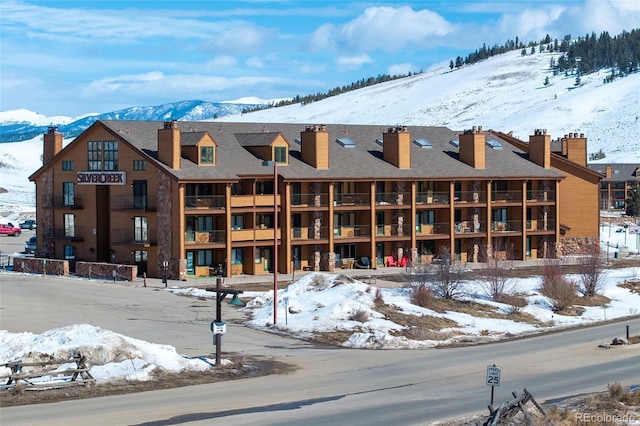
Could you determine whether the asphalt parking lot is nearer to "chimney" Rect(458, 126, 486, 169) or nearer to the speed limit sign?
"chimney" Rect(458, 126, 486, 169)

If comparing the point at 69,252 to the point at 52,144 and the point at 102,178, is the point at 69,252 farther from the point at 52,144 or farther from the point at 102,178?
the point at 52,144

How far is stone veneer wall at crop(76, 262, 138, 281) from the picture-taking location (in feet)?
228

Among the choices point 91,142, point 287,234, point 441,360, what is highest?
point 91,142

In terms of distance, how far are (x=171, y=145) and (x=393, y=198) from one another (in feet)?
62.0

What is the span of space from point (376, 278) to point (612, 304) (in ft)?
54.0

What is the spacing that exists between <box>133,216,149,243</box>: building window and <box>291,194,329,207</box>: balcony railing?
1074cm

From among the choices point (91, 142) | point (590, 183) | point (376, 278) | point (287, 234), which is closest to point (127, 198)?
point (91, 142)

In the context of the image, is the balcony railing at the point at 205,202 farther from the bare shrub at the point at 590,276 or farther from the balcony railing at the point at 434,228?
the bare shrub at the point at 590,276

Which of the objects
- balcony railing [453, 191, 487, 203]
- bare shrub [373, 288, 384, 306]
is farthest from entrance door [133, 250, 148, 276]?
balcony railing [453, 191, 487, 203]

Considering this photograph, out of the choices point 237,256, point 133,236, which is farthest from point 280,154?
point 133,236

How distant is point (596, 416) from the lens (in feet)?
94.7

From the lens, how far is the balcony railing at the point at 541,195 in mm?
89000

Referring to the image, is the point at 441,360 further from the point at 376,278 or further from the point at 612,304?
the point at 376,278

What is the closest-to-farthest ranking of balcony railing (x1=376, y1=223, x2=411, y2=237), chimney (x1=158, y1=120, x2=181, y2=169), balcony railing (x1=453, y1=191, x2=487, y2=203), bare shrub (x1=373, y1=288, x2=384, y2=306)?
bare shrub (x1=373, y1=288, x2=384, y2=306) → chimney (x1=158, y1=120, x2=181, y2=169) → balcony railing (x1=376, y1=223, x2=411, y2=237) → balcony railing (x1=453, y1=191, x2=487, y2=203)
